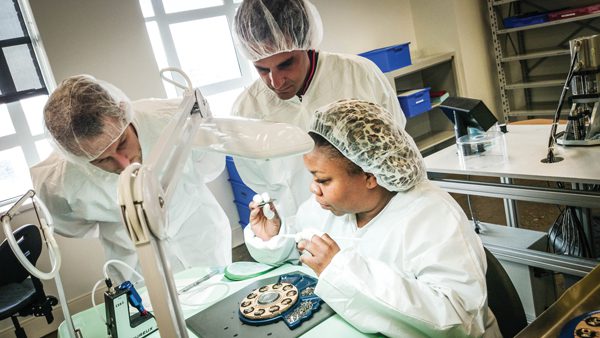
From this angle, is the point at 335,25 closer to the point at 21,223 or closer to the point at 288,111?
the point at 288,111

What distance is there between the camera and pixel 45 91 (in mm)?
2795

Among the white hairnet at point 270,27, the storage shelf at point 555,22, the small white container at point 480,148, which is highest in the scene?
the white hairnet at point 270,27

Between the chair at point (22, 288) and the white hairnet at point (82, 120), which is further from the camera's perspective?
the chair at point (22, 288)

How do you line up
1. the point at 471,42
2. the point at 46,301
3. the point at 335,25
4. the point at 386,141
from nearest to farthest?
the point at 386,141, the point at 46,301, the point at 335,25, the point at 471,42

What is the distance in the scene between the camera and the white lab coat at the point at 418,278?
91 cm

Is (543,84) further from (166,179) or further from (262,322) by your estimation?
(166,179)

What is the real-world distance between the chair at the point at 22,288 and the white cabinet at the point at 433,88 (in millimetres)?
3118

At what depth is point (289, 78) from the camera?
1585 mm

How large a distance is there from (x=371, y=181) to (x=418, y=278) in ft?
0.92

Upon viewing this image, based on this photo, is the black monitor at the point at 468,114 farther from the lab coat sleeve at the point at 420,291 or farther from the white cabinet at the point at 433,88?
the white cabinet at the point at 433,88

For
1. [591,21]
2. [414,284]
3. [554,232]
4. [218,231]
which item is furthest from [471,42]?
[414,284]

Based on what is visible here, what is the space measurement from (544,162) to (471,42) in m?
2.94

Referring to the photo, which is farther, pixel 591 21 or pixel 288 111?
pixel 591 21

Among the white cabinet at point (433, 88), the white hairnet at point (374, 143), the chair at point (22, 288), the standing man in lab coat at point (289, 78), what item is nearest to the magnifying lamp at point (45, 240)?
the white hairnet at point (374, 143)
